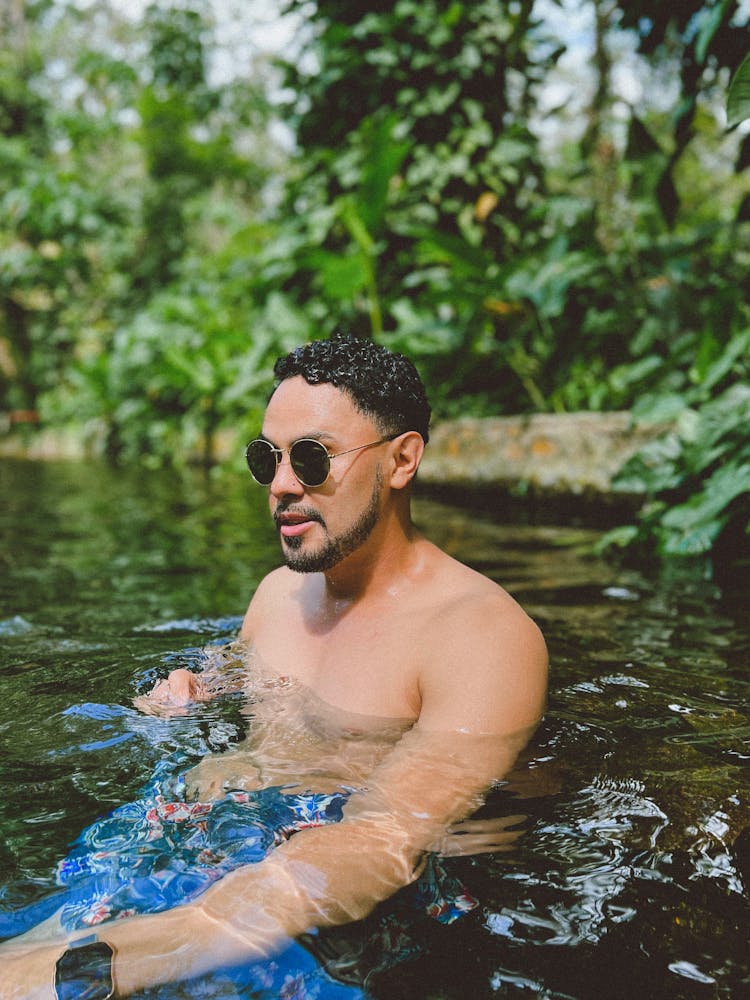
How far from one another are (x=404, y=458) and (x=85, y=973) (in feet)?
4.14

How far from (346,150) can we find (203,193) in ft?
34.0

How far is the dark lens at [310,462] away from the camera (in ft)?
6.61

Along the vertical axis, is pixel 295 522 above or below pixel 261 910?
above

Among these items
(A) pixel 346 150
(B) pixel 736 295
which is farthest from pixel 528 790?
(A) pixel 346 150

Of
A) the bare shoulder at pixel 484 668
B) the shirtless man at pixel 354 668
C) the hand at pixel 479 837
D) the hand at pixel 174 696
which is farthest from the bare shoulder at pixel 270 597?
the hand at pixel 479 837

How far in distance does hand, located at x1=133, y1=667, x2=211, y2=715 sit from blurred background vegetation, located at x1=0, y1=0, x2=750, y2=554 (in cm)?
204

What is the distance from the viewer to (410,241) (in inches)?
345

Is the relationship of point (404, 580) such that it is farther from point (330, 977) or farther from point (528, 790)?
point (330, 977)

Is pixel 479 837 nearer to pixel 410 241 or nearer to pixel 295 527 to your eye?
pixel 295 527

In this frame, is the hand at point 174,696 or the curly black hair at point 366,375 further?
the hand at point 174,696

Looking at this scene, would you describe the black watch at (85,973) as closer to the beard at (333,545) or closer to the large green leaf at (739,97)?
the beard at (333,545)

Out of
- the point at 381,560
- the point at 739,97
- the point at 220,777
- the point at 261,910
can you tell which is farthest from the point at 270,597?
the point at 739,97

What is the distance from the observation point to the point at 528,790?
1.83 metres

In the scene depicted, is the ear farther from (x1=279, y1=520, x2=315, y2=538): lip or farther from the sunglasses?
(x1=279, y1=520, x2=315, y2=538): lip
